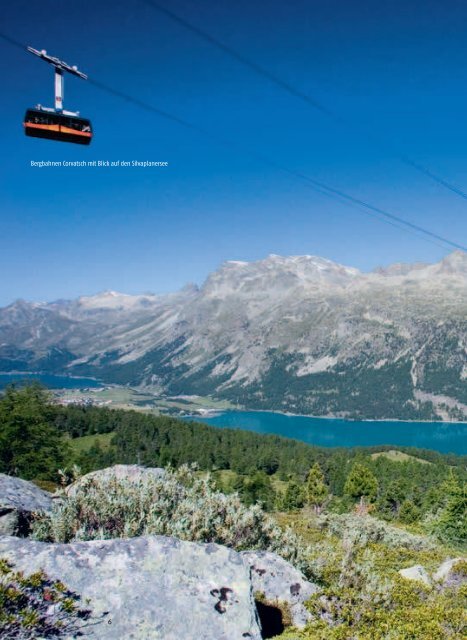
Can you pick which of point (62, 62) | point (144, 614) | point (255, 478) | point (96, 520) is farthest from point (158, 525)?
point (255, 478)

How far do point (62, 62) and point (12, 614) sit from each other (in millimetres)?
22333

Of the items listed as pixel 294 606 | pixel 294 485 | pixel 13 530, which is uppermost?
pixel 13 530

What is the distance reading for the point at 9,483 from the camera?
1870 cm

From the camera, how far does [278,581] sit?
16.9m

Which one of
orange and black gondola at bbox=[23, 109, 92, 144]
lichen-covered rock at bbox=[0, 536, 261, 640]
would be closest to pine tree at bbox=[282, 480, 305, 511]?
orange and black gondola at bbox=[23, 109, 92, 144]

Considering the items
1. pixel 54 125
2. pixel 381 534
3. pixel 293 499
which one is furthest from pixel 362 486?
pixel 54 125

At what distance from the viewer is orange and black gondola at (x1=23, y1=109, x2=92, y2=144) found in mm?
25719

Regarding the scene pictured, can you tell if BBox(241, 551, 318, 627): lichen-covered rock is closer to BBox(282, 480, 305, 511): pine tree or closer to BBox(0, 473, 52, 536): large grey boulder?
BBox(0, 473, 52, 536): large grey boulder

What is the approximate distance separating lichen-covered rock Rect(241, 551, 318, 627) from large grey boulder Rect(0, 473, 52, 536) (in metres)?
7.58

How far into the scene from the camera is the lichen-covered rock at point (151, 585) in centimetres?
975

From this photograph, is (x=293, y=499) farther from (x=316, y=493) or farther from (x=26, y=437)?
(x=26, y=437)

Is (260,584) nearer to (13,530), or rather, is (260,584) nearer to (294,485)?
(13,530)

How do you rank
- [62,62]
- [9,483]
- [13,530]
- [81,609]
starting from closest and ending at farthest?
[81,609] < [13,530] < [9,483] < [62,62]

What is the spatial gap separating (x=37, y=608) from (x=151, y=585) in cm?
235
